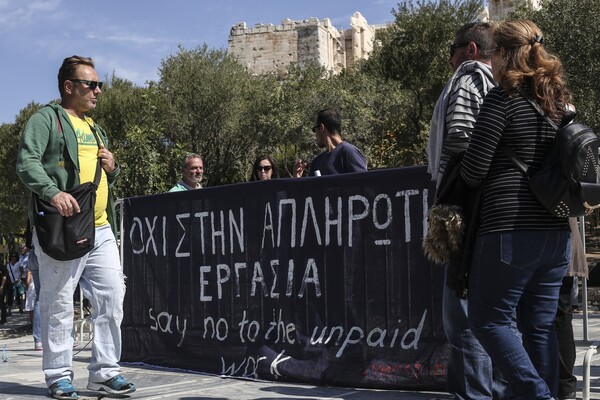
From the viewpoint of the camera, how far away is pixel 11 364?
7.71 m

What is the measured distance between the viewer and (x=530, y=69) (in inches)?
141

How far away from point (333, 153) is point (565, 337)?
218cm

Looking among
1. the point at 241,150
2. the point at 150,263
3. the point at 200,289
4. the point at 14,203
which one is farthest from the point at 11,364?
the point at 14,203

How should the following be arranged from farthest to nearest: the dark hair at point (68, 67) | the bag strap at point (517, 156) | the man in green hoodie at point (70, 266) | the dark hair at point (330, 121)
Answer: the dark hair at point (330, 121)
the dark hair at point (68, 67)
the man in green hoodie at point (70, 266)
the bag strap at point (517, 156)

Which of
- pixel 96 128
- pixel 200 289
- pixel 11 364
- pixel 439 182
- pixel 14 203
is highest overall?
pixel 14 203

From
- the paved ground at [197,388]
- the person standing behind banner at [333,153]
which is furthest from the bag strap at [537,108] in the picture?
the person standing behind banner at [333,153]

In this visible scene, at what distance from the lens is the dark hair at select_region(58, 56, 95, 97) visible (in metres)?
5.48

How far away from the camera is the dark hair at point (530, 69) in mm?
3553

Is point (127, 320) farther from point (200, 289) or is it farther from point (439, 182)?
point (439, 182)

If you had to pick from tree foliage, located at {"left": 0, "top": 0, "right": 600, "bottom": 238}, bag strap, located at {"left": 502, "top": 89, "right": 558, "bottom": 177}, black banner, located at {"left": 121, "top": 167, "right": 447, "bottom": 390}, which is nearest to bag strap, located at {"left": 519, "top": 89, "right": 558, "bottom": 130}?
bag strap, located at {"left": 502, "top": 89, "right": 558, "bottom": 177}

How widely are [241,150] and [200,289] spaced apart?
3356cm

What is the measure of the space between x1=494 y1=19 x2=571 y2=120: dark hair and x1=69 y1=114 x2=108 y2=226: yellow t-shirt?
2.72 meters

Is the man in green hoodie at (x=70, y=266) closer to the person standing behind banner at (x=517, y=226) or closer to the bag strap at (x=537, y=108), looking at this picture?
the person standing behind banner at (x=517, y=226)

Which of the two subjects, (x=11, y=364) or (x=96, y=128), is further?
(x=11, y=364)
